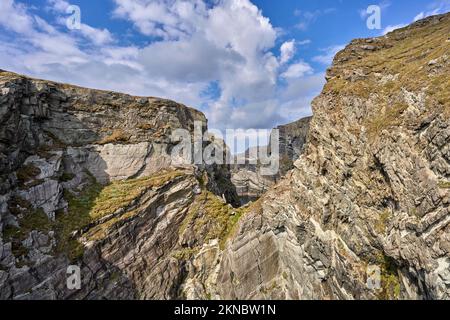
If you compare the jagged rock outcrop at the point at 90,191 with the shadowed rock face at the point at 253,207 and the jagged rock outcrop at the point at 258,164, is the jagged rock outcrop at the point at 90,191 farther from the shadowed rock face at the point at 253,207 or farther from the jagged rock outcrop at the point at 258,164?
the jagged rock outcrop at the point at 258,164

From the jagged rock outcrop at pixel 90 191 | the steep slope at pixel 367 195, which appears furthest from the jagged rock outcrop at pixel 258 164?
the steep slope at pixel 367 195

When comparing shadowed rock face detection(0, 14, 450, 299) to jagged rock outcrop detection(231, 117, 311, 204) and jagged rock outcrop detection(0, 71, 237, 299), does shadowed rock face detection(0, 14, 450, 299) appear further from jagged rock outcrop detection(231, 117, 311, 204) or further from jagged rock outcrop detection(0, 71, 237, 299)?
jagged rock outcrop detection(231, 117, 311, 204)

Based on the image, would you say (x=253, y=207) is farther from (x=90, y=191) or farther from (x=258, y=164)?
(x=258, y=164)

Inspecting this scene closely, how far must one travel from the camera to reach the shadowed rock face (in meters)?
19.8

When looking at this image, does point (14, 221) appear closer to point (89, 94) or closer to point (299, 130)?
point (89, 94)

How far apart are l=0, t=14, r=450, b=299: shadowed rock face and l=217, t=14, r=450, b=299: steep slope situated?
0.10 m

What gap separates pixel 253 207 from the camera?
32875 millimetres

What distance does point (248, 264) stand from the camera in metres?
28.7

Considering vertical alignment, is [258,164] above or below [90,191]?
above

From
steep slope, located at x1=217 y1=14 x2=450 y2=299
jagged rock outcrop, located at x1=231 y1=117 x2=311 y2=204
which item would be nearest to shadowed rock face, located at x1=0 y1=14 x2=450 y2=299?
steep slope, located at x1=217 y1=14 x2=450 y2=299

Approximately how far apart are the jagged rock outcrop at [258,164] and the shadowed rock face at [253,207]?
4621 cm

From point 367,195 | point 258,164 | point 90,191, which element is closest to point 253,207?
point 367,195

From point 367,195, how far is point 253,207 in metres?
12.9

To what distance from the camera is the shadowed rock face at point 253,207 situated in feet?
64.8
